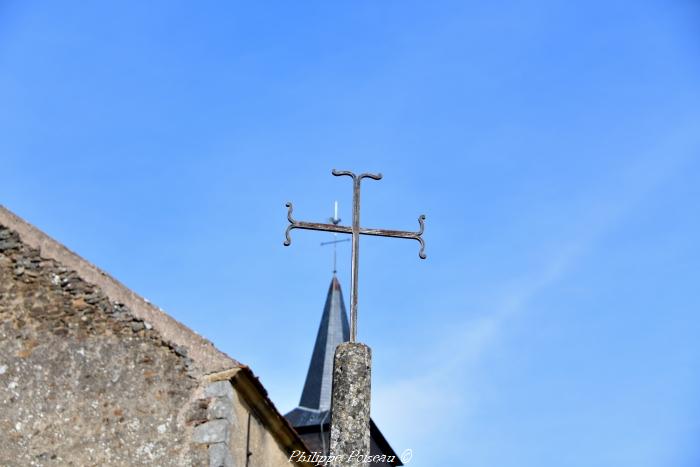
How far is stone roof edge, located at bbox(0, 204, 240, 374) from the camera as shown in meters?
10.6

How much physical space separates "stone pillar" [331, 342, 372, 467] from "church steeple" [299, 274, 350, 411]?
72.2ft

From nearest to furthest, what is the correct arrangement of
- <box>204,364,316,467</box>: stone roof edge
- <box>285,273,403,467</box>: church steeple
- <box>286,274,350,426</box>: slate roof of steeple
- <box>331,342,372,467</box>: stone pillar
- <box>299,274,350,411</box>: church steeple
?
<box>331,342,372,467</box>: stone pillar
<box>204,364,316,467</box>: stone roof edge
<box>285,273,403,467</box>: church steeple
<box>286,274,350,426</box>: slate roof of steeple
<box>299,274,350,411</box>: church steeple

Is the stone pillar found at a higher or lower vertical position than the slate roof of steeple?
lower

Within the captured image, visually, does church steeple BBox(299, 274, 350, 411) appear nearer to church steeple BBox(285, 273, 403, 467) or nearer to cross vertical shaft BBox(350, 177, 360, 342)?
church steeple BBox(285, 273, 403, 467)

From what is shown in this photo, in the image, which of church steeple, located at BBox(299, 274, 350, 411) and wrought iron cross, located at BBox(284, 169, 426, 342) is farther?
church steeple, located at BBox(299, 274, 350, 411)

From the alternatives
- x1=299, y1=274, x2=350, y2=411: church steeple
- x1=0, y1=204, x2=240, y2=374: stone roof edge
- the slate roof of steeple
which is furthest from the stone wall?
x1=299, y1=274, x2=350, y2=411: church steeple

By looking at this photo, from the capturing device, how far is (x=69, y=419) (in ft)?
33.6

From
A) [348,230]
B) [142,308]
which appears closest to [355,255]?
[348,230]

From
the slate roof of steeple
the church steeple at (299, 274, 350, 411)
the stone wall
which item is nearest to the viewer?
the stone wall

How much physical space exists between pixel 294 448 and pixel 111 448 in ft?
7.71

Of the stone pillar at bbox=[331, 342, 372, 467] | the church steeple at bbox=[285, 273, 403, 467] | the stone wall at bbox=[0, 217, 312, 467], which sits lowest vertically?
the stone pillar at bbox=[331, 342, 372, 467]

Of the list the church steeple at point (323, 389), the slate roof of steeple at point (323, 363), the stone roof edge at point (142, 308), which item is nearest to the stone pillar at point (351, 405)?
the stone roof edge at point (142, 308)

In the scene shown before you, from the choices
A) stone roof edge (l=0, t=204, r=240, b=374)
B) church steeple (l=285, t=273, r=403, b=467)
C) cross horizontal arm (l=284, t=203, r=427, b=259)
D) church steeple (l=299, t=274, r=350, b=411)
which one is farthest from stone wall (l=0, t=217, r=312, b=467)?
A: church steeple (l=299, t=274, r=350, b=411)

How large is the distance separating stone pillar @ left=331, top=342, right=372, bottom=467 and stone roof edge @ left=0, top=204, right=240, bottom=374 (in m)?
2.94
